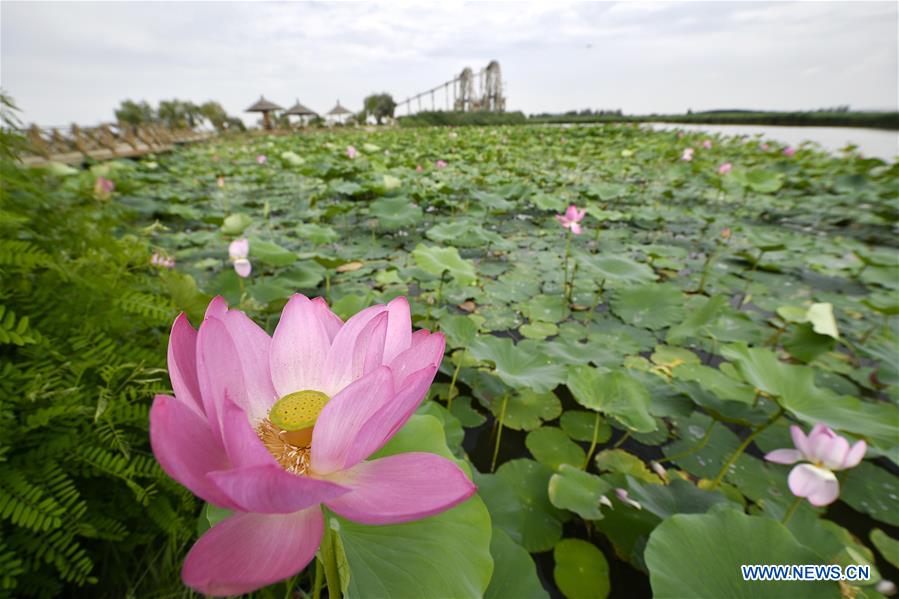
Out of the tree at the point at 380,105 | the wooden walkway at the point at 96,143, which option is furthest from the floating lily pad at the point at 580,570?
the tree at the point at 380,105

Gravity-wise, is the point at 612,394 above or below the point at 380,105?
below

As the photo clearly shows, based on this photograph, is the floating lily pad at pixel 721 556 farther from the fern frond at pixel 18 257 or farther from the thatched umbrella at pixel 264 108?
Result: the thatched umbrella at pixel 264 108

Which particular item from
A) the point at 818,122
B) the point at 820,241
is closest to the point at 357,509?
the point at 820,241

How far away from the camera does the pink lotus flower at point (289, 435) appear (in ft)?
1.03

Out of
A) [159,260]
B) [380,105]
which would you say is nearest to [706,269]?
[159,260]

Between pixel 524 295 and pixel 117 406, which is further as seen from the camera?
pixel 524 295

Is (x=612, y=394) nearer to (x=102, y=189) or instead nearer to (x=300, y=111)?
(x=102, y=189)

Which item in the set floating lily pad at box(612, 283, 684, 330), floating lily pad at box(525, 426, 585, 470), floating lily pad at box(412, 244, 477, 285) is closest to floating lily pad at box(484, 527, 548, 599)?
floating lily pad at box(525, 426, 585, 470)

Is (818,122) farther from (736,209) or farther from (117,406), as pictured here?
(117,406)

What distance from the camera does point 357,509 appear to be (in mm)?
368

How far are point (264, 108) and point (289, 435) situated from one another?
→ 28.8 metres

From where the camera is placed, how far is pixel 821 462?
0.97 m

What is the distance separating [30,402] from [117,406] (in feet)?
0.50

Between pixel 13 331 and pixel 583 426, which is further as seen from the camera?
pixel 583 426
